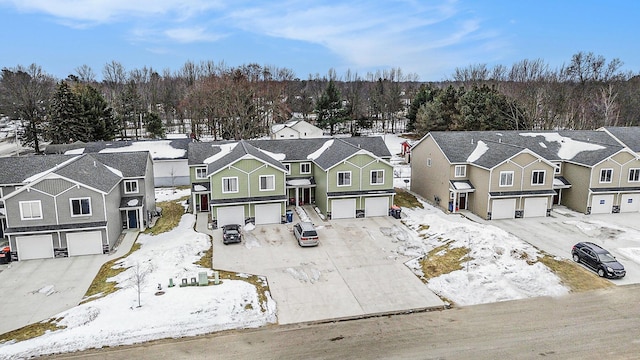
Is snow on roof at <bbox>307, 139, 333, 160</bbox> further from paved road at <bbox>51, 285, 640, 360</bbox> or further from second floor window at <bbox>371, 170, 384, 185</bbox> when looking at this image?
paved road at <bbox>51, 285, 640, 360</bbox>

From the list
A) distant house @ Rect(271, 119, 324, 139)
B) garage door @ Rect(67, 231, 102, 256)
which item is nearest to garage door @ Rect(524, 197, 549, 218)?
garage door @ Rect(67, 231, 102, 256)

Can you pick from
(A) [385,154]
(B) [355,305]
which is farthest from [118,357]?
(A) [385,154]

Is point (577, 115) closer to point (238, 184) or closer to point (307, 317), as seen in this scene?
point (238, 184)

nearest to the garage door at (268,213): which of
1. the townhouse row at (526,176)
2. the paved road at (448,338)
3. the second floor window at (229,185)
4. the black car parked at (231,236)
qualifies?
the second floor window at (229,185)

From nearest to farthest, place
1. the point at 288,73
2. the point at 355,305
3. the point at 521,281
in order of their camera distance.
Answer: the point at 355,305 → the point at 521,281 → the point at 288,73

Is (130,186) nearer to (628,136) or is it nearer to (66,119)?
(66,119)

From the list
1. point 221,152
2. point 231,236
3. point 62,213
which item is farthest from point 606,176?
point 62,213

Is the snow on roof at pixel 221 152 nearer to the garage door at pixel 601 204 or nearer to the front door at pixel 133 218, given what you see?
the front door at pixel 133 218
